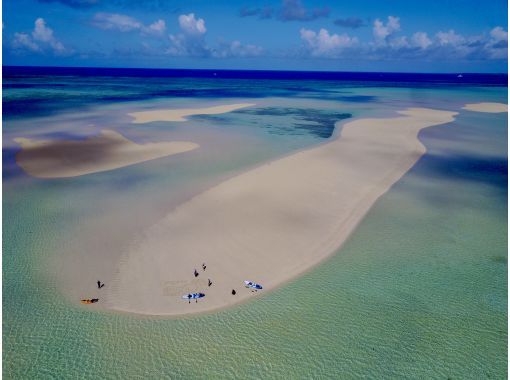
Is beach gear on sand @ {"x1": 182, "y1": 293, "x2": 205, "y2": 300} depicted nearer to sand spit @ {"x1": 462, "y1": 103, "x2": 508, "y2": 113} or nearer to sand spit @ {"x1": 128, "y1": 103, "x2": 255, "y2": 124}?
sand spit @ {"x1": 128, "y1": 103, "x2": 255, "y2": 124}

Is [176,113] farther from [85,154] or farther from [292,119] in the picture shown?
[85,154]

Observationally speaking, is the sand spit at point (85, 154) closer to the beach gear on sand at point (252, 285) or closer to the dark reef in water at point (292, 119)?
the dark reef in water at point (292, 119)

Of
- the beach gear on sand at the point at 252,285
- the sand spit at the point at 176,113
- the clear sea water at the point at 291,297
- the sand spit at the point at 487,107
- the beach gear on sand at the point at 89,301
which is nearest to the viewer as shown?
the clear sea water at the point at 291,297

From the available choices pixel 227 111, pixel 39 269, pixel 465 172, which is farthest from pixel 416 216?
pixel 227 111

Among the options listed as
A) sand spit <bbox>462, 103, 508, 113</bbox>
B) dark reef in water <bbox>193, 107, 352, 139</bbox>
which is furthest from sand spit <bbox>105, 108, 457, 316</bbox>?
sand spit <bbox>462, 103, 508, 113</bbox>

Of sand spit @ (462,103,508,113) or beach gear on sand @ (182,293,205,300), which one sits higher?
sand spit @ (462,103,508,113)

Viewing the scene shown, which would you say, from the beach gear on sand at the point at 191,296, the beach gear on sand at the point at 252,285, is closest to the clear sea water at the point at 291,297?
the beach gear on sand at the point at 252,285

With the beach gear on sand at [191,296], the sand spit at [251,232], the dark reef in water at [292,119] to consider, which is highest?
the dark reef in water at [292,119]
